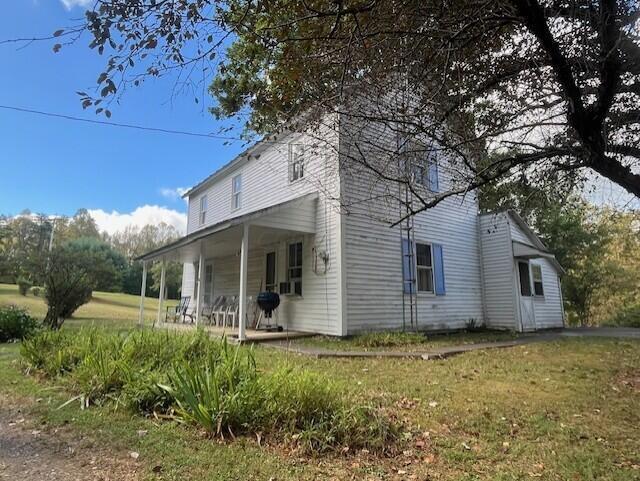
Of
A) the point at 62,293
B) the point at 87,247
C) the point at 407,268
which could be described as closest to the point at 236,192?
the point at 62,293

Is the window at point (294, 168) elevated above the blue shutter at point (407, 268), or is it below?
above

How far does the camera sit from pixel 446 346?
31.0 feet

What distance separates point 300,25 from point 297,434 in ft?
14.4

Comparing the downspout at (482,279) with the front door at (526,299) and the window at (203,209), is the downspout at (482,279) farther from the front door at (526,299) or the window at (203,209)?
the window at (203,209)

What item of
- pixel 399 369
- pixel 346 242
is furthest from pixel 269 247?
pixel 399 369

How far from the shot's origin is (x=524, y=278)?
49.3ft

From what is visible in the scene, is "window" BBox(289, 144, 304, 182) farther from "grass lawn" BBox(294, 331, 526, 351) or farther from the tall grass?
the tall grass

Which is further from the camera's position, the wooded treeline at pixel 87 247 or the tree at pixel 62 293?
the wooded treeline at pixel 87 247

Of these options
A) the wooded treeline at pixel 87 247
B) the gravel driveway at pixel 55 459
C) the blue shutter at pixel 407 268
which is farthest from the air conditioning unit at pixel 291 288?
the wooded treeline at pixel 87 247

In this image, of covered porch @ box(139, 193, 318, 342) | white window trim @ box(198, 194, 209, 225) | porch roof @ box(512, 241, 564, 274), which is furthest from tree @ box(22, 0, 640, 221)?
white window trim @ box(198, 194, 209, 225)

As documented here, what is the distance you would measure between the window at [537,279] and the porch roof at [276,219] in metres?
9.50

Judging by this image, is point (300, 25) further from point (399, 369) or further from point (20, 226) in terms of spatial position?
point (20, 226)

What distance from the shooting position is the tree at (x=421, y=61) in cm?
344

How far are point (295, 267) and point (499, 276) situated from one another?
24.7 ft
